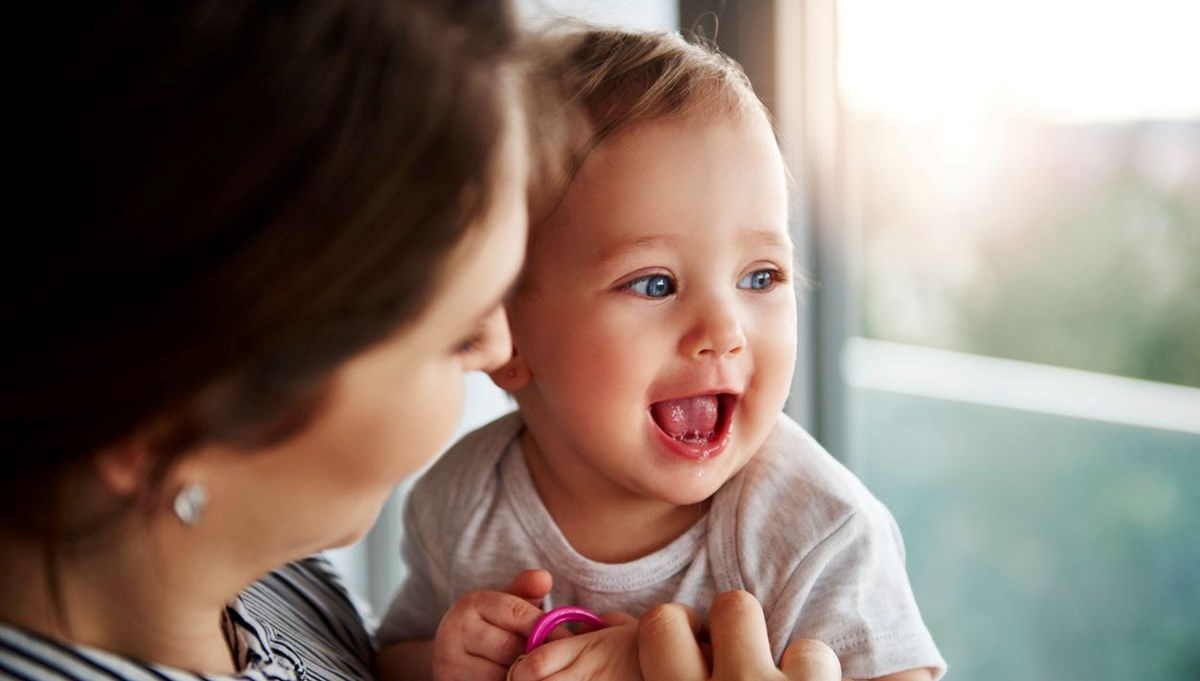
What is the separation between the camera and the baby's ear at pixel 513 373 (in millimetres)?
1083

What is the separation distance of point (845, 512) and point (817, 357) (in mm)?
925

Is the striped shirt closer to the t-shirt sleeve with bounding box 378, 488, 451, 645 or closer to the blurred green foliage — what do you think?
the t-shirt sleeve with bounding box 378, 488, 451, 645

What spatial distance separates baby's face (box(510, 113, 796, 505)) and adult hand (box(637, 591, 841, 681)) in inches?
4.9

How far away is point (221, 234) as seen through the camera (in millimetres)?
612

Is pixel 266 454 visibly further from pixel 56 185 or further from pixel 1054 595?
pixel 1054 595

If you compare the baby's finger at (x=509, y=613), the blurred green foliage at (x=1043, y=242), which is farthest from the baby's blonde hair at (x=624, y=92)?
the blurred green foliage at (x=1043, y=242)

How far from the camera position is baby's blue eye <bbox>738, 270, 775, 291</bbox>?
3.30 feet

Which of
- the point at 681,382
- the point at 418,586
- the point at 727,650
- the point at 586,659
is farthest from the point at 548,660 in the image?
the point at 418,586

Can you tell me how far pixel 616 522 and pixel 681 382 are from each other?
19cm

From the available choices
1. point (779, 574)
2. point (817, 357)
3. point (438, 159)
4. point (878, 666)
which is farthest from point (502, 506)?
point (817, 357)

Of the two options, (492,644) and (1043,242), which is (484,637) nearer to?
(492,644)

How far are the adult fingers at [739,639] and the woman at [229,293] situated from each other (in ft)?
0.93

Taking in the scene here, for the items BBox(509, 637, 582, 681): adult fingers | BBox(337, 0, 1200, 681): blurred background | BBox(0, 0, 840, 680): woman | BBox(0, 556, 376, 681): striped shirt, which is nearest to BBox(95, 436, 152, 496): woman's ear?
BBox(0, 0, 840, 680): woman

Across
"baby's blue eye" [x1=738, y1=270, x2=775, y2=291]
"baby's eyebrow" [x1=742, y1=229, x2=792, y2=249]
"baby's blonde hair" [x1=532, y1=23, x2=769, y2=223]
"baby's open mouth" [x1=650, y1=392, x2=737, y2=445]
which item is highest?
"baby's blonde hair" [x1=532, y1=23, x2=769, y2=223]
